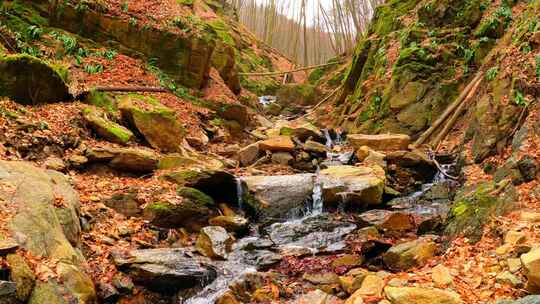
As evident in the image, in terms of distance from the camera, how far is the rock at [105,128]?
910 cm

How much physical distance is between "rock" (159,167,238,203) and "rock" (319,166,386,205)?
2067mm

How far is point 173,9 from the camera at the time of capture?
1619 cm

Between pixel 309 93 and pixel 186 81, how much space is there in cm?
1222

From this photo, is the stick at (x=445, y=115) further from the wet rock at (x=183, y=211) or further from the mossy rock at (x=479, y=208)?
the wet rock at (x=183, y=211)

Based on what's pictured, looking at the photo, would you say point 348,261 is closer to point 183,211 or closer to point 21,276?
point 183,211

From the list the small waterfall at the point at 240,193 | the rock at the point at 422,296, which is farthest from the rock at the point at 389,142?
the rock at the point at 422,296

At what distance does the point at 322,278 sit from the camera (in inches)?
230

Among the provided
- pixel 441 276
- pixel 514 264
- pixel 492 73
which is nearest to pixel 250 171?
pixel 492 73

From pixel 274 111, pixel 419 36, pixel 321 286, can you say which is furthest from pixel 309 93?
pixel 321 286

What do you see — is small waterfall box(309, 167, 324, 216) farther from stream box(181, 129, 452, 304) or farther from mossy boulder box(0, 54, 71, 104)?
mossy boulder box(0, 54, 71, 104)

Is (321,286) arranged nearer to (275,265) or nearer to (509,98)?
(275,265)

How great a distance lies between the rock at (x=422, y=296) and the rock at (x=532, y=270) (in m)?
0.63

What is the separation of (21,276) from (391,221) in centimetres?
585

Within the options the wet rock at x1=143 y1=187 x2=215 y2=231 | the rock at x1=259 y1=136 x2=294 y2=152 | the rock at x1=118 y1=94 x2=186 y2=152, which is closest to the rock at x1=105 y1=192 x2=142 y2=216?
the wet rock at x1=143 y1=187 x2=215 y2=231
